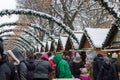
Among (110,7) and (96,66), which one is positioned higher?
(110,7)

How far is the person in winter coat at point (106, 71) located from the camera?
48.6 feet

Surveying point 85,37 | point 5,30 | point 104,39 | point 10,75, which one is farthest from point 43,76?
point 5,30

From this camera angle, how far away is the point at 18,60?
12438 mm

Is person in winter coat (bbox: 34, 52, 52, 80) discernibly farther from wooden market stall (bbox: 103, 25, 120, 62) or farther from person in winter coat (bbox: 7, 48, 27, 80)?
wooden market stall (bbox: 103, 25, 120, 62)

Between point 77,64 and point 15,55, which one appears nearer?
point 15,55

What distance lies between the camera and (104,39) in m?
24.0

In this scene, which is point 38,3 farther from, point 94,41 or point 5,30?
point 94,41

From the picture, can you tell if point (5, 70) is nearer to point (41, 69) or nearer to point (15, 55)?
point (15, 55)

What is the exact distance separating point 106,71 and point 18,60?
3.47m

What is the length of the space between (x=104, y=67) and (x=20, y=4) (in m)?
42.0

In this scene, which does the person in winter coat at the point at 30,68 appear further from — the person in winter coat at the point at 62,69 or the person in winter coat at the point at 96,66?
the person in winter coat at the point at 62,69

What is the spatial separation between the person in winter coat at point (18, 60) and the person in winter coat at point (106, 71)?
273cm

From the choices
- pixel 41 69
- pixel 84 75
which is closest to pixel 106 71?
pixel 84 75

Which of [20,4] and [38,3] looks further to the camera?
[20,4]
